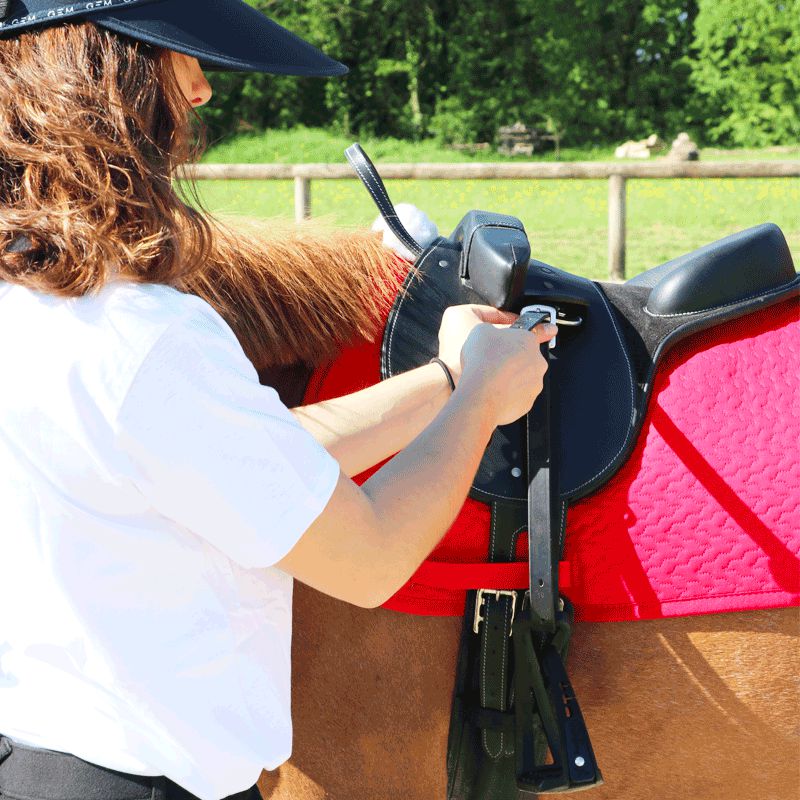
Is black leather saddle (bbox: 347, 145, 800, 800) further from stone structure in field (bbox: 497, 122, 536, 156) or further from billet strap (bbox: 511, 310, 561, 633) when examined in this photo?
stone structure in field (bbox: 497, 122, 536, 156)

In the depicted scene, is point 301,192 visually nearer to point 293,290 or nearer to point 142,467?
point 293,290

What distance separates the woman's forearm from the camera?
3.24 ft

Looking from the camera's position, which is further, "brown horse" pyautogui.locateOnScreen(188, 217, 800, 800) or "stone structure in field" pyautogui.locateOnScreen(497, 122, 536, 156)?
"stone structure in field" pyautogui.locateOnScreen(497, 122, 536, 156)

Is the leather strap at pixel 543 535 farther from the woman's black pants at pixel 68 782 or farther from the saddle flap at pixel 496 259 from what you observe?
the woman's black pants at pixel 68 782

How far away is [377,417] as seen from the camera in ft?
3.24

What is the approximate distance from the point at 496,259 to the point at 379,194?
0.81 feet

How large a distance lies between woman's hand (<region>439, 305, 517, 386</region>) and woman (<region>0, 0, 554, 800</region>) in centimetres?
23

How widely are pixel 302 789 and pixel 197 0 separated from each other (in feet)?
3.11

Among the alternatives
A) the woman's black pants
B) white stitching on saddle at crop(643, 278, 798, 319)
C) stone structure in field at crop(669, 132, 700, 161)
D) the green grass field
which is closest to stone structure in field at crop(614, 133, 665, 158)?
stone structure in field at crop(669, 132, 700, 161)

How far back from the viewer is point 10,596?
77 cm

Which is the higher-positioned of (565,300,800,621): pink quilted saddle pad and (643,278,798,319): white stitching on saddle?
(643,278,798,319): white stitching on saddle

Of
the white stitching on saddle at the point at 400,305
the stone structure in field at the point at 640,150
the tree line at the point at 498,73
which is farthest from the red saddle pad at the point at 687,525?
the tree line at the point at 498,73

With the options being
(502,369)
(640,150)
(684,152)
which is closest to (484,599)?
(502,369)

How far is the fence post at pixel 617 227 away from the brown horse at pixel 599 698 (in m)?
4.83
